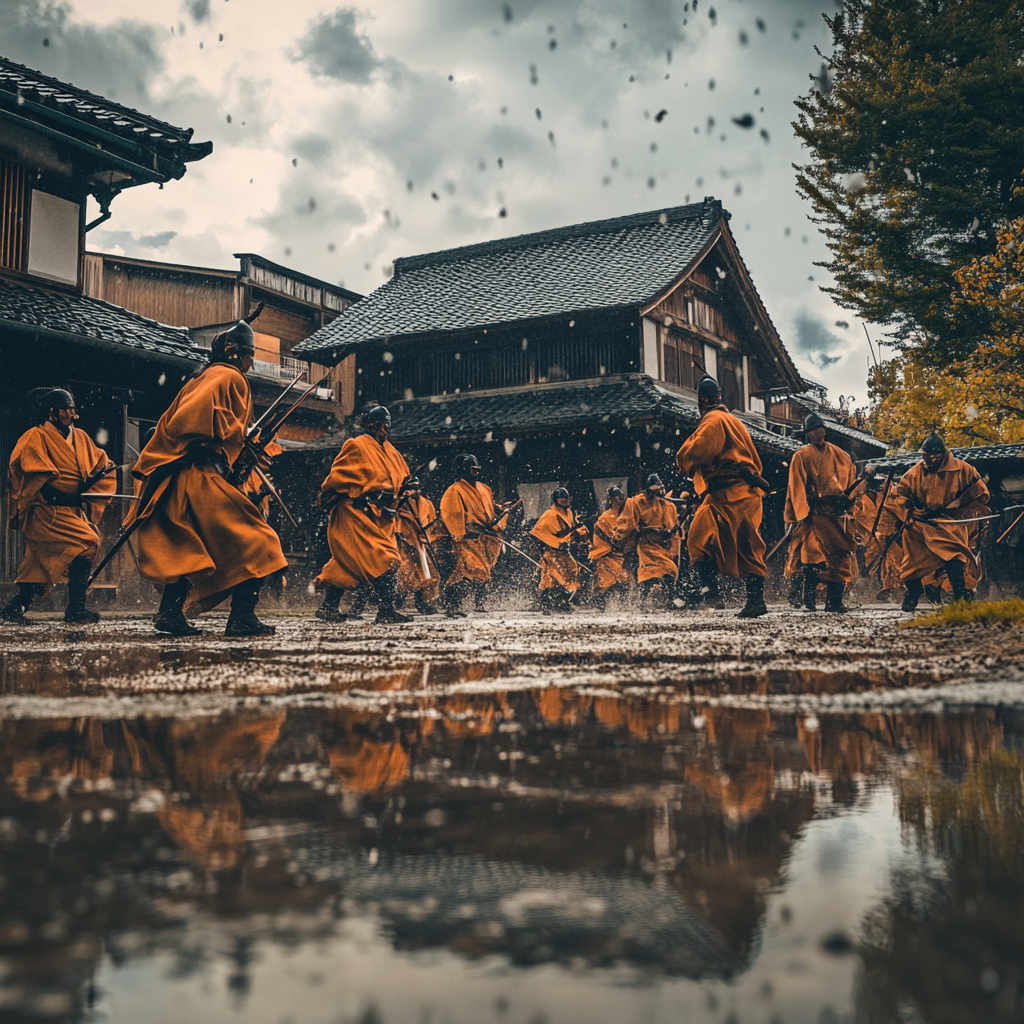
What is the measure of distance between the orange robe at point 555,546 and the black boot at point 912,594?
5267 mm

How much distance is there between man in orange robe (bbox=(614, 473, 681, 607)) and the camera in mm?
13805

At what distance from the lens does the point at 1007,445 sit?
18.1m

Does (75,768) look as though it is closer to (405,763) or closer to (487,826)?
(405,763)

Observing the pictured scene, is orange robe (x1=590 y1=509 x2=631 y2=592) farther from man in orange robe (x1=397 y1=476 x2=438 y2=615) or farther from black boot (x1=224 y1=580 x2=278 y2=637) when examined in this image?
black boot (x1=224 y1=580 x2=278 y2=637)

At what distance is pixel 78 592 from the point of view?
29.1ft

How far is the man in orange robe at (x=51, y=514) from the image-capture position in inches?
343

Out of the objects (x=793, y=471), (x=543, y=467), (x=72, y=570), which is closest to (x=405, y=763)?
(x=72, y=570)

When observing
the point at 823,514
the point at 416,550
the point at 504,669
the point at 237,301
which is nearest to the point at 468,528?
the point at 416,550

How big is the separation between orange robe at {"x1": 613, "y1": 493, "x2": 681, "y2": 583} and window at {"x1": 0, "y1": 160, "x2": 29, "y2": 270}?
8.53 m

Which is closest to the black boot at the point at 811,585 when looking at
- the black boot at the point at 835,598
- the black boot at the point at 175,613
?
the black boot at the point at 835,598

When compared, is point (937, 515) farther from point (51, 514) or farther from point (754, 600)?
point (51, 514)

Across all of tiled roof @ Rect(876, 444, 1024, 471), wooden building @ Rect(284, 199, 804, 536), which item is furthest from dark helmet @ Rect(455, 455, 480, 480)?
tiled roof @ Rect(876, 444, 1024, 471)

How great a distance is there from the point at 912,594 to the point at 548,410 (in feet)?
24.7

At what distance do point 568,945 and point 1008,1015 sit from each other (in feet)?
1.16
